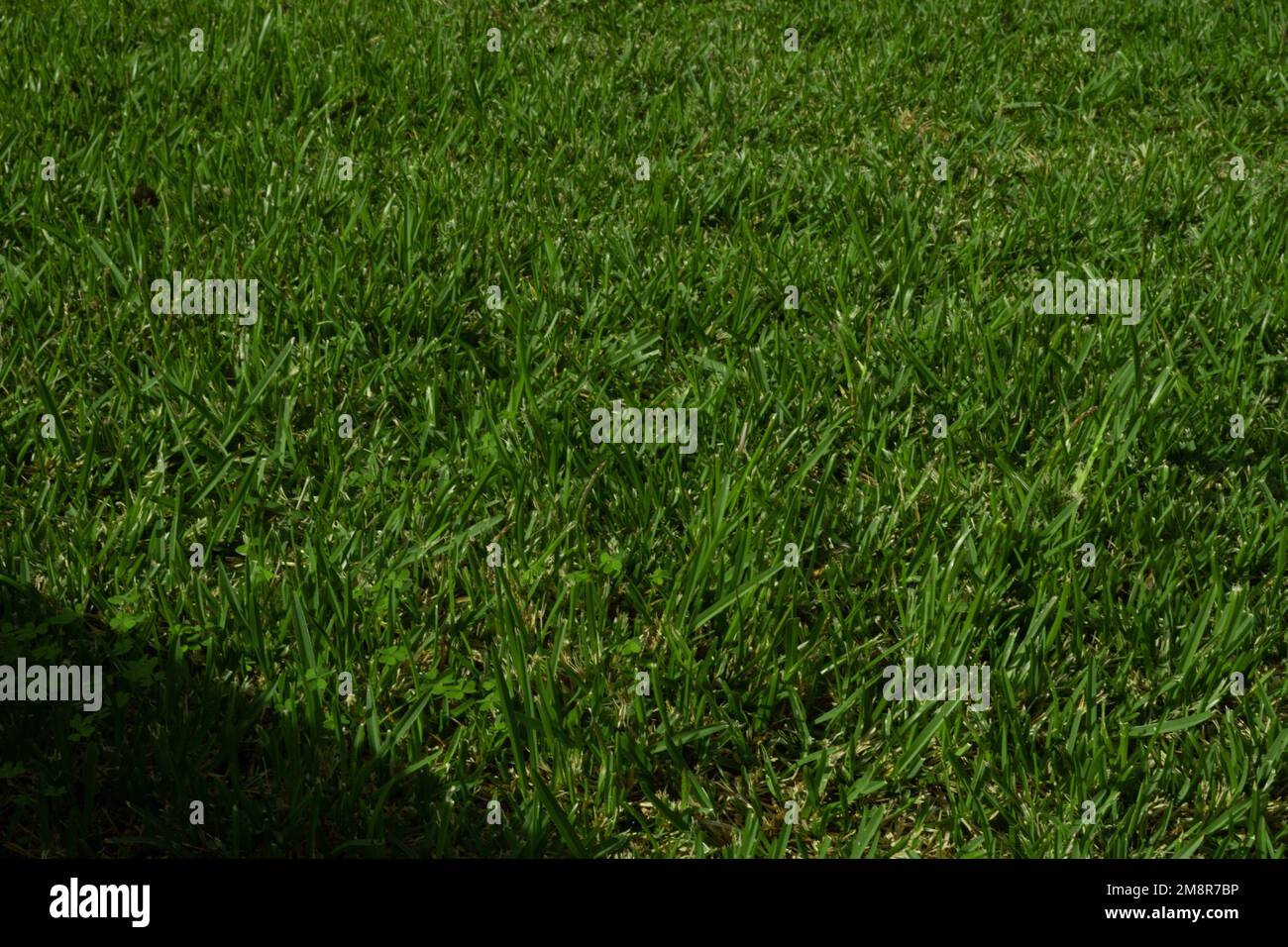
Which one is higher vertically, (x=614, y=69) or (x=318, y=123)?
(x=614, y=69)

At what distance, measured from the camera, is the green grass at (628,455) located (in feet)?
7.69

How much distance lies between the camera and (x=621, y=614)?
2650 mm

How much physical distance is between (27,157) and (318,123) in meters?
0.90

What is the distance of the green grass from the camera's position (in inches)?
92.3

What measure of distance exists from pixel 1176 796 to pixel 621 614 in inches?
42.5

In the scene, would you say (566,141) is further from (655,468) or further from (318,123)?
(655,468)

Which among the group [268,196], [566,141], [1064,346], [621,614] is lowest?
[621,614]

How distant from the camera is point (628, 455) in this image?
2.98m
